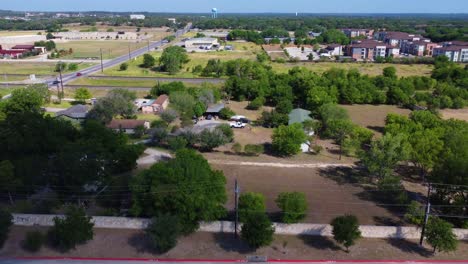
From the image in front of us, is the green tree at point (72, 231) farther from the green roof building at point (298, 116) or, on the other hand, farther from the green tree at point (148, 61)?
the green tree at point (148, 61)


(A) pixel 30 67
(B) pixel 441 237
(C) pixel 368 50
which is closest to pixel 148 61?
(A) pixel 30 67

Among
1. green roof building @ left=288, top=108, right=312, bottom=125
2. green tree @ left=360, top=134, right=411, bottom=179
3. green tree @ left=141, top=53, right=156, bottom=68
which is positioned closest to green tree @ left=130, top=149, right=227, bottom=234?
green tree @ left=360, top=134, right=411, bottom=179

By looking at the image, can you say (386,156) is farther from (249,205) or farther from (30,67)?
(30,67)

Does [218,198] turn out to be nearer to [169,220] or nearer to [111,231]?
[169,220]

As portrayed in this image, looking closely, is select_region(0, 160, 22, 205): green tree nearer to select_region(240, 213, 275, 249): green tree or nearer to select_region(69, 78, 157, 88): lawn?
select_region(240, 213, 275, 249): green tree

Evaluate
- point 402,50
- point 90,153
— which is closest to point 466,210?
point 90,153

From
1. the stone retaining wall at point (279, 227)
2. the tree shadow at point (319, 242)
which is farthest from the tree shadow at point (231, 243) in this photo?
the tree shadow at point (319, 242)
